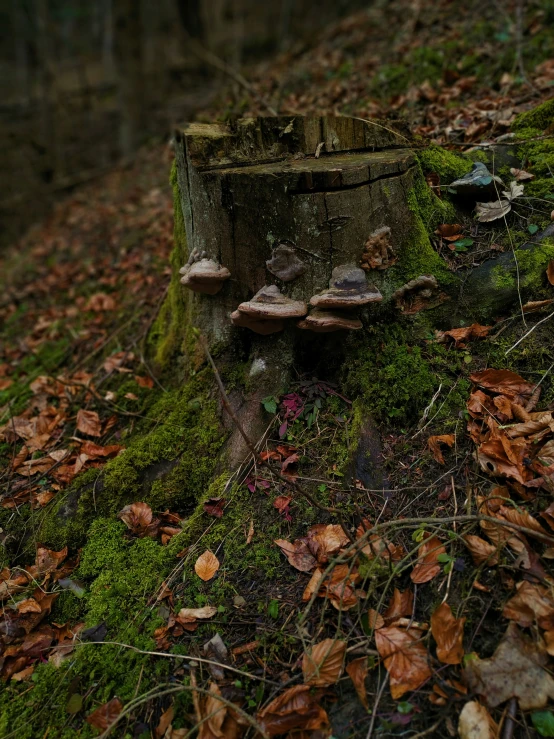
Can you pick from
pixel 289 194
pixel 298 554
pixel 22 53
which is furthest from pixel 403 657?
pixel 22 53

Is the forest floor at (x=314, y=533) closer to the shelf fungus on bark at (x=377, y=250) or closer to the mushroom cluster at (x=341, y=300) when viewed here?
the mushroom cluster at (x=341, y=300)

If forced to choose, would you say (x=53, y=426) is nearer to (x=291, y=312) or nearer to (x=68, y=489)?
(x=68, y=489)

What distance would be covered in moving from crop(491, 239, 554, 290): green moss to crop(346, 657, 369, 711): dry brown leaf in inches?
96.8

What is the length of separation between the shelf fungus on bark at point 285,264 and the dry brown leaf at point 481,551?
1.85 m

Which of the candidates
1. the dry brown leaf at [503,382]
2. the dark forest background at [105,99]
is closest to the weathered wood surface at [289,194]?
the dry brown leaf at [503,382]

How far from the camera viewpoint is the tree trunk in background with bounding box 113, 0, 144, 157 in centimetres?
1312

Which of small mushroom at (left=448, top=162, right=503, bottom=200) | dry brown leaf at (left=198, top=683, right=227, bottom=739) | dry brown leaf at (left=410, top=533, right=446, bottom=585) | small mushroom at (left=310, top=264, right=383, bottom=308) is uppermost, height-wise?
small mushroom at (left=448, top=162, right=503, bottom=200)

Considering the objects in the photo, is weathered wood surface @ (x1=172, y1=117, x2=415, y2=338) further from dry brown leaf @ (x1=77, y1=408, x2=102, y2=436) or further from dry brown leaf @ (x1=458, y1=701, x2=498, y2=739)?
dry brown leaf @ (x1=458, y1=701, x2=498, y2=739)

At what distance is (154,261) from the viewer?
21.2 feet

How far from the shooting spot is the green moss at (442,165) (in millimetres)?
3662

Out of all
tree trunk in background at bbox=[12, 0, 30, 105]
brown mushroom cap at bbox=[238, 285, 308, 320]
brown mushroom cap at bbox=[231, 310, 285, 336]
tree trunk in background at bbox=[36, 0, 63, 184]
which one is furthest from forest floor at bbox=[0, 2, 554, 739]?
tree trunk in background at bbox=[12, 0, 30, 105]

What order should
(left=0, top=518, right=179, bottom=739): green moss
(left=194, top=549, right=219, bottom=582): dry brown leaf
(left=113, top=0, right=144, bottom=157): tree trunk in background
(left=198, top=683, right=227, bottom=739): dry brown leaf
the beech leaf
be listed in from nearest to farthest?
(left=198, top=683, right=227, bottom=739): dry brown leaf < (left=0, top=518, right=179, bottom=739): green moss < (left=194, top=549, right=219, bottom=582): dry brown leaf < the beech leaf < (left=113, top=0, right=144, bottom=157): tree trunk in background

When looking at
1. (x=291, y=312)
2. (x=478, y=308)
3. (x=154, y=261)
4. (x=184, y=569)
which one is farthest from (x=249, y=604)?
(x=154, y=261)

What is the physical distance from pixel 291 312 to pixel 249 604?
1675mm
